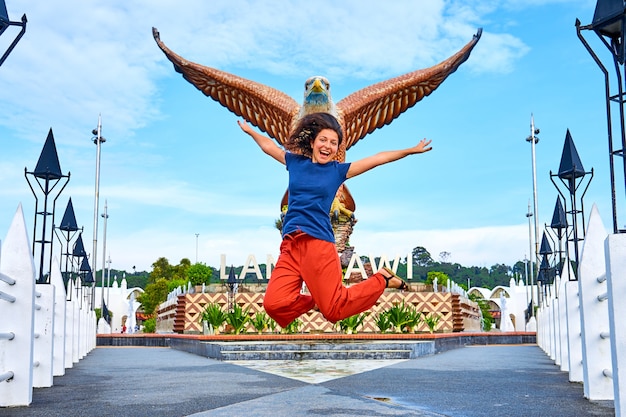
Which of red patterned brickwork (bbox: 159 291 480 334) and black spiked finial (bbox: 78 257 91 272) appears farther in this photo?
black spiked finial (bbox: 78 257 91 272)

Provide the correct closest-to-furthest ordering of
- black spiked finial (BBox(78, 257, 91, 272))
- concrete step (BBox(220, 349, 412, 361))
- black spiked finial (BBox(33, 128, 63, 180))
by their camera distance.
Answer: black spiked finial (BBox(33, 128, 63, 180)), concrete step (BBox(220, 349, 412, 361)), black spiked finial (BBox(78, 257, 91, 272))

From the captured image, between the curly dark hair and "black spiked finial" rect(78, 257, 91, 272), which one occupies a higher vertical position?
the curly dark hair

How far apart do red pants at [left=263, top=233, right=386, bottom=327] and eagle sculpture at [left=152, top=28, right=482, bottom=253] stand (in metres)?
13.8

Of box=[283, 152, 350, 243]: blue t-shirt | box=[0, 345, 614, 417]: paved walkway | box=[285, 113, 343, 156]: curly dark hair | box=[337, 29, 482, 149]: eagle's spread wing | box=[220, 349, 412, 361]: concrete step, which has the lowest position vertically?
box=[220, 349, 412, 361]: concrete step

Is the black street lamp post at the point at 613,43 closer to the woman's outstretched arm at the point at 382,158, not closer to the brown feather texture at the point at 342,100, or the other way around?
the woman's outstretched arm at the point at 382,158

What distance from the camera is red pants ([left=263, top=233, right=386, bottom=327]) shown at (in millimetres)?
4004

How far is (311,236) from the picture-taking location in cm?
405

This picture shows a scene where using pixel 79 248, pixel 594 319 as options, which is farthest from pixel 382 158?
pixel 79 248

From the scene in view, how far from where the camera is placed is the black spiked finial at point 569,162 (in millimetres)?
10766

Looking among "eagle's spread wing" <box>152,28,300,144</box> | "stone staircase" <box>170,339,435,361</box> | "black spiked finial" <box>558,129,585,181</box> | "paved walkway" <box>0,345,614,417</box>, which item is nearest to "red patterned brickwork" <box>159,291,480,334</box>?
"eagle's spread wing" <box>152,28,300,144</box>

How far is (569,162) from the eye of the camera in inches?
426

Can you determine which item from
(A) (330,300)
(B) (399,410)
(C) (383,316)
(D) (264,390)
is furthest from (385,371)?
(C) (383,316)

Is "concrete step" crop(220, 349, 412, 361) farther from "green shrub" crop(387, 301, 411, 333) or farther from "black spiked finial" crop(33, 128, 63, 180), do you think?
"green shrub" crop(387, 301, 411, 333)

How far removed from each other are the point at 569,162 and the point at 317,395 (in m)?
7.01
